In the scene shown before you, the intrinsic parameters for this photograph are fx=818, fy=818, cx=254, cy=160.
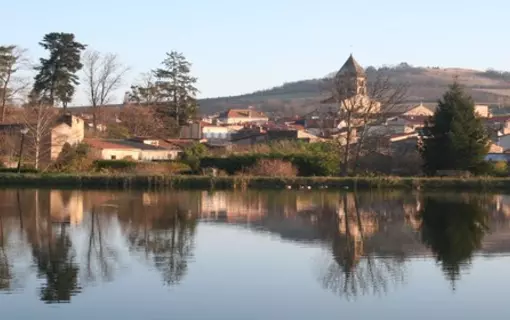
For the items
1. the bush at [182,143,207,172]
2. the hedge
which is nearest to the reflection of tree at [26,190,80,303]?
the hedge

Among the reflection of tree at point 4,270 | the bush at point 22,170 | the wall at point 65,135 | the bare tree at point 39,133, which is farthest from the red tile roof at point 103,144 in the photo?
the reflection of tree at point 4,270

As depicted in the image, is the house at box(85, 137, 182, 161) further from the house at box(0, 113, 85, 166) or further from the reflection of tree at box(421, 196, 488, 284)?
the reflection of tree at box(421, 196, 488, 284)

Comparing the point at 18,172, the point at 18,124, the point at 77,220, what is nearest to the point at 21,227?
the point at 77,220

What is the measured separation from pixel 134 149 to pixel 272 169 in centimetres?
1100

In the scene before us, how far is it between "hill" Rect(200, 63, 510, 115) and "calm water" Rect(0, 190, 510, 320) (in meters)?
107

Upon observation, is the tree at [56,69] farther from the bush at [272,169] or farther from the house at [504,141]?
the house at [504,141]

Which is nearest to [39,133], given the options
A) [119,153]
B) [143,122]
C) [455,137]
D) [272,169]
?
[119,153]

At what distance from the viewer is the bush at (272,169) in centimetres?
3972

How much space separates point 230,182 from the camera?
36.8 meters

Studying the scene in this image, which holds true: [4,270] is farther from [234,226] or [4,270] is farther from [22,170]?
[22,170]

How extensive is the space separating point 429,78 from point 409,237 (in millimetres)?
158796

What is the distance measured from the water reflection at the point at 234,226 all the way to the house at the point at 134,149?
12366mm

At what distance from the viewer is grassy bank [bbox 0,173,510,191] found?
36.5 meters

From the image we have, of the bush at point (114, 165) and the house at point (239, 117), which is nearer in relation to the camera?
the bush at point (114, 165)
